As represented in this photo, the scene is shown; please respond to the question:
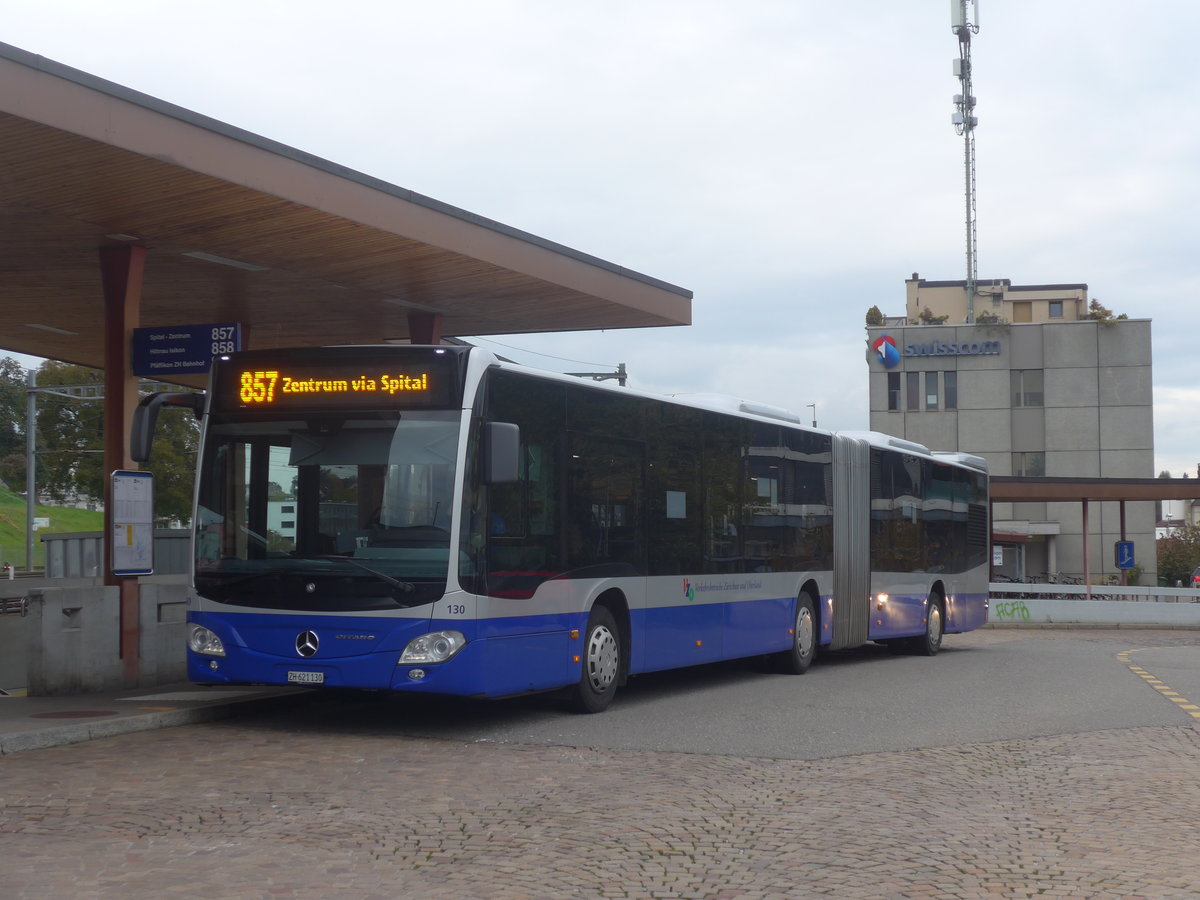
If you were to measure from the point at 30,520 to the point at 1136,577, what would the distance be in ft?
156

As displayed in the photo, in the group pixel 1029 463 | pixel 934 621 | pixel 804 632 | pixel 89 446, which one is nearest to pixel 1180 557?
pixel 1029 463

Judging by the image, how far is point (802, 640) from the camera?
59.0ft

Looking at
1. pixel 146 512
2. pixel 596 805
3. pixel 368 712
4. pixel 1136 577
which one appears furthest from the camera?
pixel 1136 577

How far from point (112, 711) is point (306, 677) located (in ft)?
6.10

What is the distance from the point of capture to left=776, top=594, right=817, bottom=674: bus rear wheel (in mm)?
17719

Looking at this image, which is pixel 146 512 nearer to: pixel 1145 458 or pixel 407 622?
pixel 407 622

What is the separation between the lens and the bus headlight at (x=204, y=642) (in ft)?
38.1

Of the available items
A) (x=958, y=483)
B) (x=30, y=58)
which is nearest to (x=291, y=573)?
(x=30, y=58)

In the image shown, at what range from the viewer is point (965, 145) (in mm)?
70375

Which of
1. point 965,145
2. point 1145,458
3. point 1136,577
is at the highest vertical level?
point 965,145

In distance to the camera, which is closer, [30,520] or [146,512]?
[146,512]

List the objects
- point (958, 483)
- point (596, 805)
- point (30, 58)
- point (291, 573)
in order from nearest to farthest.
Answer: point (596, 805), point (30, 58), point (291, 573), point (958, 483)

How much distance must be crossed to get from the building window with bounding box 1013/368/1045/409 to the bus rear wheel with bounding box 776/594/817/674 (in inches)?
2213

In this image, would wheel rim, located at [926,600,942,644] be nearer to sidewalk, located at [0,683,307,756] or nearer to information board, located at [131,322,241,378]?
sidewalk, located at [0,683,307,756]
